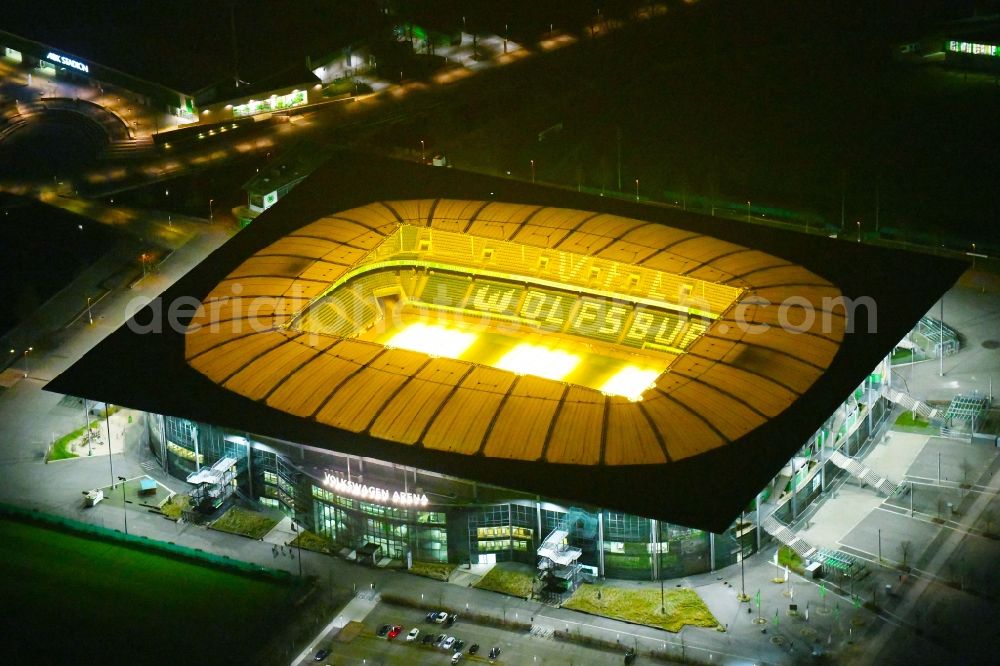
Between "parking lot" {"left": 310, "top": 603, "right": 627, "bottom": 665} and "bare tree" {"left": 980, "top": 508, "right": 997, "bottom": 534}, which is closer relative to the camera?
"parking lot" {"left": 310, "top": 603, "right": 627, "bottom": 665}

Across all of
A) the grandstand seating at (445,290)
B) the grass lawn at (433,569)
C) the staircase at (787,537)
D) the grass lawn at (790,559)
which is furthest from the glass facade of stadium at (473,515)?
the grandstand seating at (445,290)

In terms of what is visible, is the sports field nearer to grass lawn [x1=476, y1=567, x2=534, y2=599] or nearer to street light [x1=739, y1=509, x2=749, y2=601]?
grass lawn [x1=476, y1=567, x2=534, y2=599]

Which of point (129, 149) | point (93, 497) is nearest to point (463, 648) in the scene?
point (93, 497)

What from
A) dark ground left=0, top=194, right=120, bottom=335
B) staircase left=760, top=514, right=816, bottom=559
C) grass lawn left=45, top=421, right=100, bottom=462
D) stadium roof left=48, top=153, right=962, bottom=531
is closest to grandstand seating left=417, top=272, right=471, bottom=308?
stadium roof left=48, top=153, right=962, bottom=531

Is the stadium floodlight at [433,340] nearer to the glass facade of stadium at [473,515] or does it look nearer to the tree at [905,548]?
the glass facade of stadium at [473,515]

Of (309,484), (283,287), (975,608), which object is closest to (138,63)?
(283,287)
